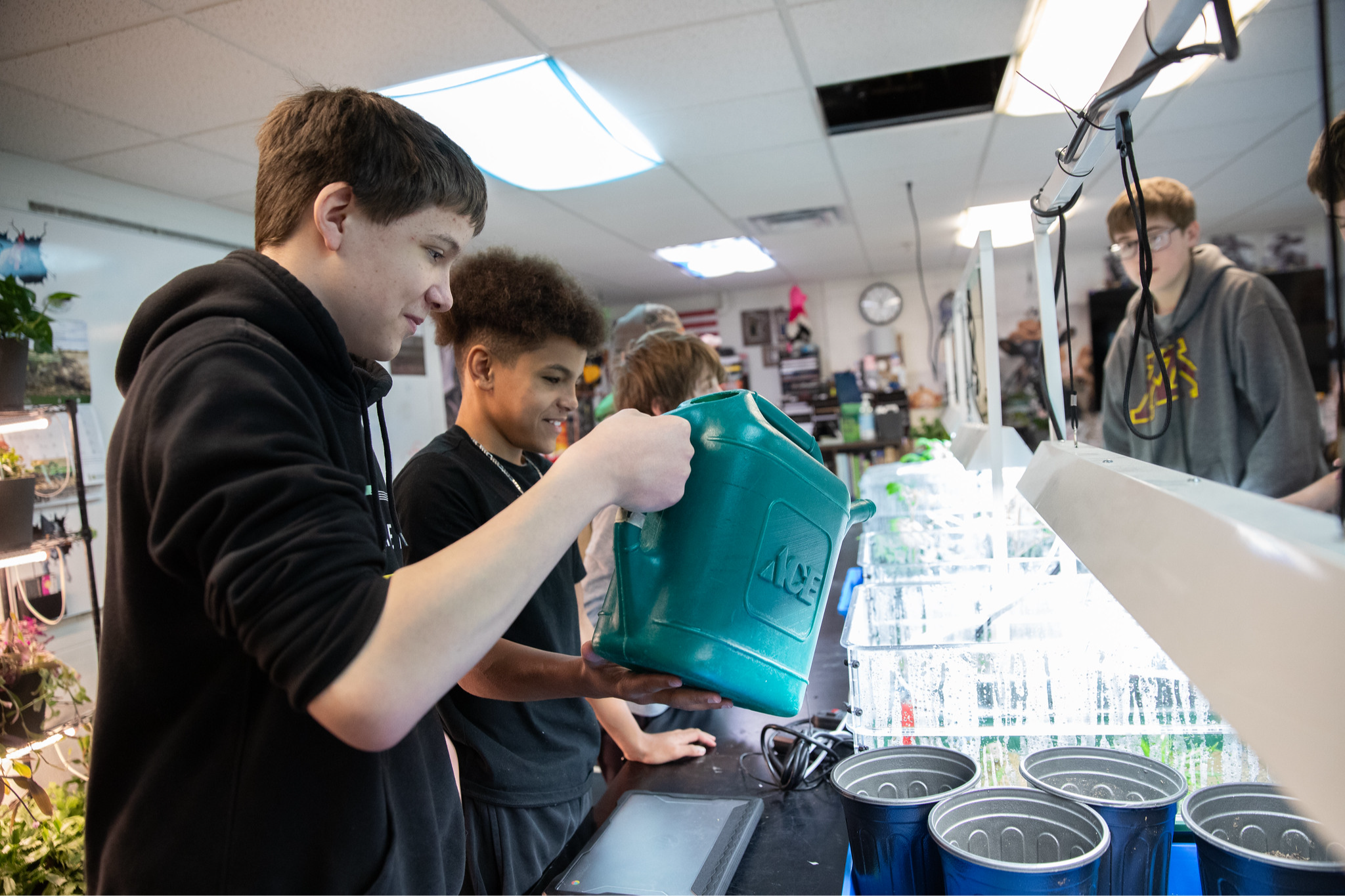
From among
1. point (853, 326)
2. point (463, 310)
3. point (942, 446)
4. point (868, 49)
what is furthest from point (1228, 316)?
point (853, 326)

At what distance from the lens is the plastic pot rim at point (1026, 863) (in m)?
0.67

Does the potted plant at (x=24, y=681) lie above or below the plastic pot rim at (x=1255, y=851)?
below

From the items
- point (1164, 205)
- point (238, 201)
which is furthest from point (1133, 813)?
point (238, 201)

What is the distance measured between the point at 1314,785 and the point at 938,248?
6561 millimetres

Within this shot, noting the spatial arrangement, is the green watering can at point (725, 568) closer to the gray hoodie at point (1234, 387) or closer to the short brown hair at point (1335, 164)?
the short brown hair at point (1335, 164)

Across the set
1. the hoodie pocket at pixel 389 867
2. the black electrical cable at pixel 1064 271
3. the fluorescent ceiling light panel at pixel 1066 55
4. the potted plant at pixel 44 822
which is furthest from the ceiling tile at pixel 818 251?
the hoodie pocket at pixel 389 867

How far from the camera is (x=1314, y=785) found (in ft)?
1.28

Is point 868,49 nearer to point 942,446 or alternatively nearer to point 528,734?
point 942,446

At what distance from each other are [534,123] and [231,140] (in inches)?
44.3

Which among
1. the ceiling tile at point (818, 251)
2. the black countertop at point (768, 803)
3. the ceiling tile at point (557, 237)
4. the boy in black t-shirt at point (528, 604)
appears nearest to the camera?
the black countertop at point (768, 803)

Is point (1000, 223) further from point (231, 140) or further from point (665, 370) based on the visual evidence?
point (231, 140)

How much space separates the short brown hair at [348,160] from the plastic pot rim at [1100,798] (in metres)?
0.86

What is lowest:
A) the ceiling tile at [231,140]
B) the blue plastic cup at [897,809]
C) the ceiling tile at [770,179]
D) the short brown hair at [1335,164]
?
the blue plastic cup at [897,809]

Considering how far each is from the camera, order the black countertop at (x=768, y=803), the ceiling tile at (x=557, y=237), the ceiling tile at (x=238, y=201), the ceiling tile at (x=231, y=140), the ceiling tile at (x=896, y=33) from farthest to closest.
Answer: the ceiling tile at (x=557, y=237)
the ceiling tile at (x=238, y=201)
the ceiling tile at (x=231, y=140)
the ceiling tile at (x=896, y=33)
the black countertop at (x=768, y=803)
